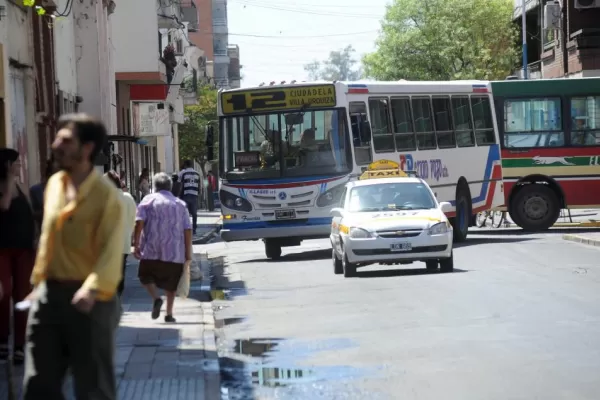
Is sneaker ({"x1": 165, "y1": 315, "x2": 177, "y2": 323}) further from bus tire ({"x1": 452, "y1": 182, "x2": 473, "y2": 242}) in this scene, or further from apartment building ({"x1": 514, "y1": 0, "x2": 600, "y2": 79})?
apartment building ({"x1": 514, "y1": 0, "x2": 600, "y2": 79})

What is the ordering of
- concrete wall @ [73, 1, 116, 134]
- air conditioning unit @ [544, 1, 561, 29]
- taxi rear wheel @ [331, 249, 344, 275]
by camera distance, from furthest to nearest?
air conditioning unit @ [544, 1, 561, 29]
concrete wall @ [73, 1, 116, 134]
taxi rear wheel @ [331, 249, 344, 275]

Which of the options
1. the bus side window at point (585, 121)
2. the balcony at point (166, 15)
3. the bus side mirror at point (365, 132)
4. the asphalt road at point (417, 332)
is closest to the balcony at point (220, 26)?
the balcony at point (166, 15)

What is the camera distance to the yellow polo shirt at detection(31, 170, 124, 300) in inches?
273

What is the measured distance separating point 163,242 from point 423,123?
49.3ft

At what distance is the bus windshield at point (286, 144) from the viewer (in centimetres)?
2723

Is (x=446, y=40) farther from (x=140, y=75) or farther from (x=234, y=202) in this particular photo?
(x=234, y=202)

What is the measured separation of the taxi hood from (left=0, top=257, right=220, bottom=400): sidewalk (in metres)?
4.06

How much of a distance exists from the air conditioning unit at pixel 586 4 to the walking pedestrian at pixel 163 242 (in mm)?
42286

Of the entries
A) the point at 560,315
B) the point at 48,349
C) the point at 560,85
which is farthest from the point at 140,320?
the point at 560,85

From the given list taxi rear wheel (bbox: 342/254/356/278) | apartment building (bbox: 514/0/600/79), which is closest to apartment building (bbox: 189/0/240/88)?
apartment building (bbox: 514/0/600/79)

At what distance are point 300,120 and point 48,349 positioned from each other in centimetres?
2061

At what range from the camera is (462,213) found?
30.2 m

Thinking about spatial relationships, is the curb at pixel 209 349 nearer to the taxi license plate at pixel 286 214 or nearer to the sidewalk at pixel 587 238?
the taxi license plate at pixel 286 214

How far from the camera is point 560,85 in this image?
110 ft
